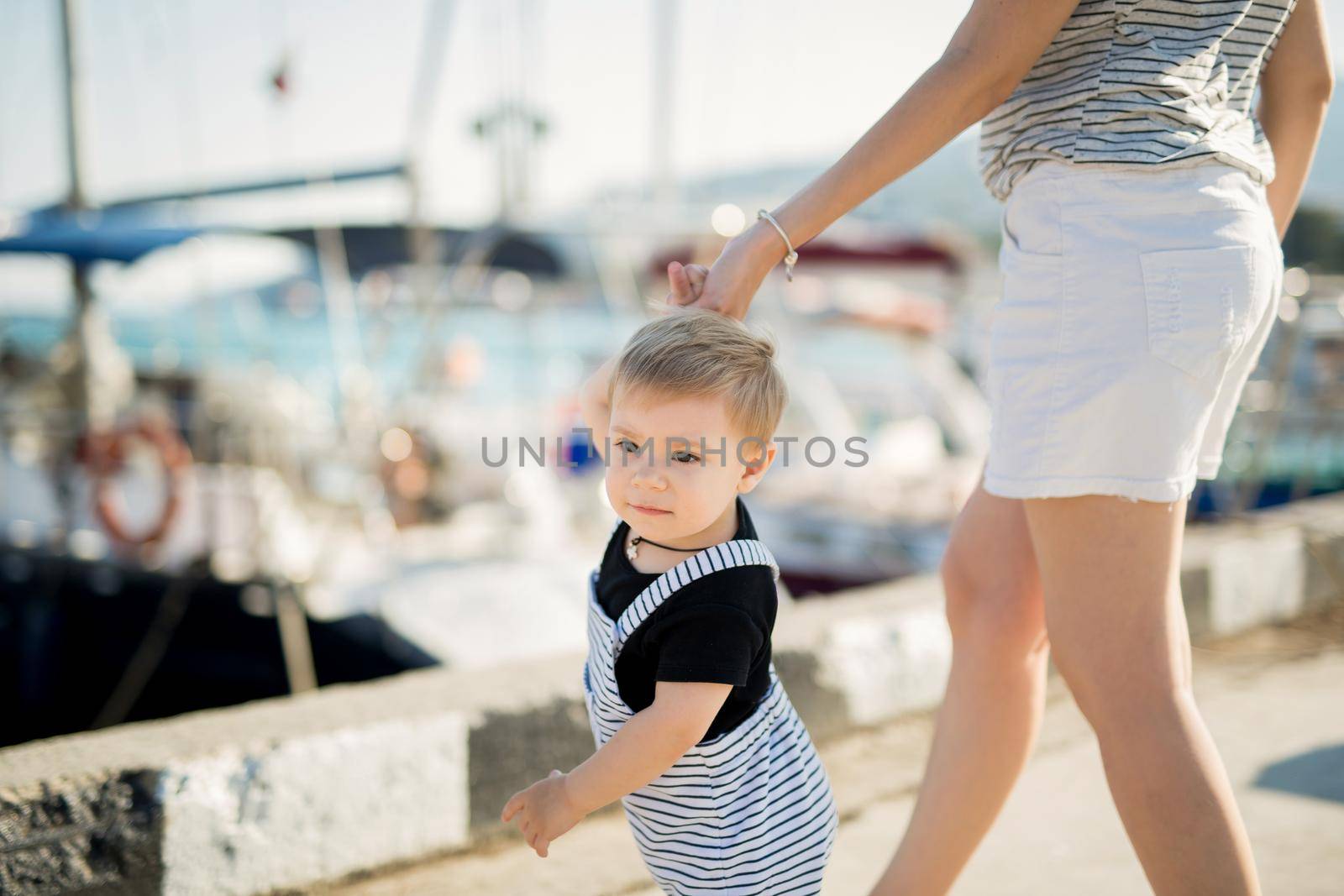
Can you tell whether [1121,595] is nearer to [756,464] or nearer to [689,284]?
[756,464]

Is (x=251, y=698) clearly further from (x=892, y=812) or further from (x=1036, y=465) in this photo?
(x=1036, y=465)

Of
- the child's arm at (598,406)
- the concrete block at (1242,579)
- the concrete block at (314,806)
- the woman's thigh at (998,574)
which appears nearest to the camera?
the child's arm at (598,406)

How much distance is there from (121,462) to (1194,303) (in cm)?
717

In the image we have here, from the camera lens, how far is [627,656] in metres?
1.24

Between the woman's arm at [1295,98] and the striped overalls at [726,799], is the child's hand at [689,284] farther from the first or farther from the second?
the woman's arm at [1295,98]

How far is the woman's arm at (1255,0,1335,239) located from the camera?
1435mm

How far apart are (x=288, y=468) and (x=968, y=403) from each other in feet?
20.0

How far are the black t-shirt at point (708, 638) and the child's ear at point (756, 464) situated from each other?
71 millimetres

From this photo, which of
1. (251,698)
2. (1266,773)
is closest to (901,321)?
(251,698)

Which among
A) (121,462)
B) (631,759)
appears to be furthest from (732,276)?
(121,462)

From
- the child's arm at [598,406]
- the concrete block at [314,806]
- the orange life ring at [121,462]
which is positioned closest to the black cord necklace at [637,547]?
the child's arm at [598,406]

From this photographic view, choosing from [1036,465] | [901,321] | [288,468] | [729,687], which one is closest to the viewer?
[729,687]

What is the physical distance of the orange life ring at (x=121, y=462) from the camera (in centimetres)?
682

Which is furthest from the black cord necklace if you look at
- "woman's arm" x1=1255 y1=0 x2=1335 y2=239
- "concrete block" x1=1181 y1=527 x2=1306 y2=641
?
"concrete block" x1=1181 y1=527 x2=1306 y2=641
